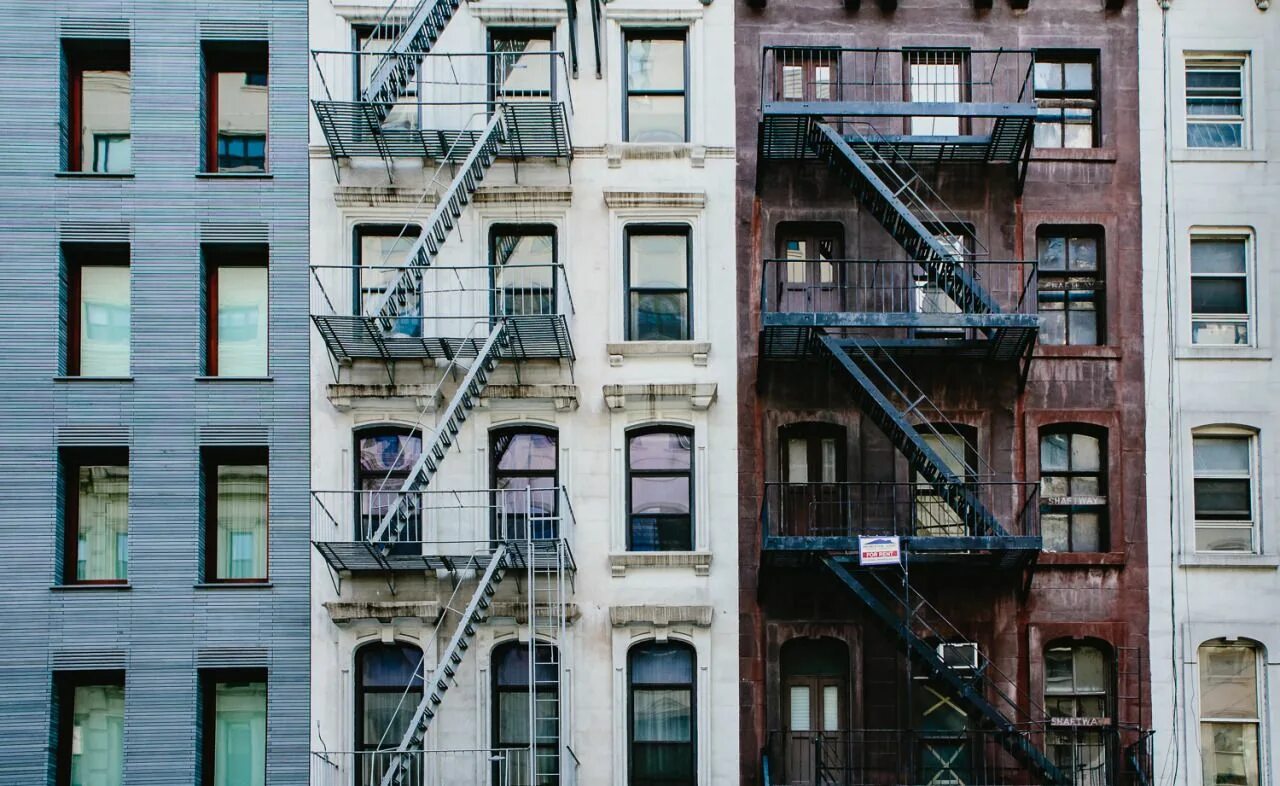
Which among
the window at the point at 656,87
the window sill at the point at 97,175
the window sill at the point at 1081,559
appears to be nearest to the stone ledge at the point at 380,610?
the window sill at the point at 97,175

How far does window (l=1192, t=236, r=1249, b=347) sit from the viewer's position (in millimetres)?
20453

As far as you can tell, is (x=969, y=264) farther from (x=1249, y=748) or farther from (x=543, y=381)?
(x=1249, y=748)

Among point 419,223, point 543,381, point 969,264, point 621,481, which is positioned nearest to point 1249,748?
point 969,264

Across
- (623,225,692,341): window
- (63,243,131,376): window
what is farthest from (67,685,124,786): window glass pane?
(623,225,692,341): window

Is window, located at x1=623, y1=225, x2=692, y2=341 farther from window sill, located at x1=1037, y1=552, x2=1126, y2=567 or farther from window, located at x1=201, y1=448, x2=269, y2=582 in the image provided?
window sill, located at x1=1037, y1=552, x2=1126, y2=567

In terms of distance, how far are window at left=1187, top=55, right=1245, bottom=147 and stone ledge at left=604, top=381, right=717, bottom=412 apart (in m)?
8.74

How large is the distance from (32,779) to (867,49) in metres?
16.5

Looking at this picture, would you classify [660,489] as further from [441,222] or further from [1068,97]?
[1068,97]

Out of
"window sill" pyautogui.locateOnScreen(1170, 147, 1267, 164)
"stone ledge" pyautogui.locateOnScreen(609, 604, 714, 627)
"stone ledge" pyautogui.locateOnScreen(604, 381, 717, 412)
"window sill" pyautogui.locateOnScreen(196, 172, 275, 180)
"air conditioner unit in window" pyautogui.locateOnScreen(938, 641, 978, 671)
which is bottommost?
"air conditioner unit in window" pyautogui.locateOnScreen(938, 641, 978, 671)

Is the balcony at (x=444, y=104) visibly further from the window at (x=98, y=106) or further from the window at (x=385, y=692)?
the window at (x=385, y=692)

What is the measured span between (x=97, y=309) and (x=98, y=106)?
3316 millimetres

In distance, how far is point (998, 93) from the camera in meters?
20.8

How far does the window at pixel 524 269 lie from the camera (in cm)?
2044

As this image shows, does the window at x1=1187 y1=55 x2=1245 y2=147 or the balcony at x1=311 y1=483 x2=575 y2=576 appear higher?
the window at x1=1187 y1=55 x2=1245 y2=147
